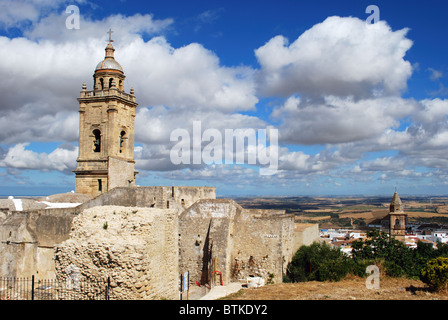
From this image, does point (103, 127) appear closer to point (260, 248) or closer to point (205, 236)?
point (205, 236)

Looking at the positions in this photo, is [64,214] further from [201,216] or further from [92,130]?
[92,130]

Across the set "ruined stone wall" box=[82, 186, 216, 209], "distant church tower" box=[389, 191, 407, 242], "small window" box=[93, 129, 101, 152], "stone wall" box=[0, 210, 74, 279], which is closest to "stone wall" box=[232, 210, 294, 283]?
"ruined stone wall" box=[82, 186, 216, 209]

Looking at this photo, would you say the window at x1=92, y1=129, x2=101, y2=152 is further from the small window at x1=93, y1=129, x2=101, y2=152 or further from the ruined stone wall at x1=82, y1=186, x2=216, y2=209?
the ruined stone wall at x1=82, y1=186, x2=216, y2=209

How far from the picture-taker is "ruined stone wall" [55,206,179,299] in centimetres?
975

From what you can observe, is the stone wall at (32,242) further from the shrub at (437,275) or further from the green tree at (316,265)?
the shrub at (437,275)

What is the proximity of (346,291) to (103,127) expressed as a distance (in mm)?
17270

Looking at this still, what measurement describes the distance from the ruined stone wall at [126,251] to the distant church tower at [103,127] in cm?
1132

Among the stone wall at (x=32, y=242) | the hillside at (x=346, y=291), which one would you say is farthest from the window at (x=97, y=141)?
the hillside at (x=346, y=291)

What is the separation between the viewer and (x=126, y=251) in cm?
984

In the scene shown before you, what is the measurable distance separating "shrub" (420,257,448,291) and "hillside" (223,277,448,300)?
0.23 meters

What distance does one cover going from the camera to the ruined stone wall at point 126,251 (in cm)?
975

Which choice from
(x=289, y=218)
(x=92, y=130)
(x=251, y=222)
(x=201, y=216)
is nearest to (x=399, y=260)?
(x=289, y=218)

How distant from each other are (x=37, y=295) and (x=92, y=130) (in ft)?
43.1

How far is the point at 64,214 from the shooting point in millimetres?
16906
